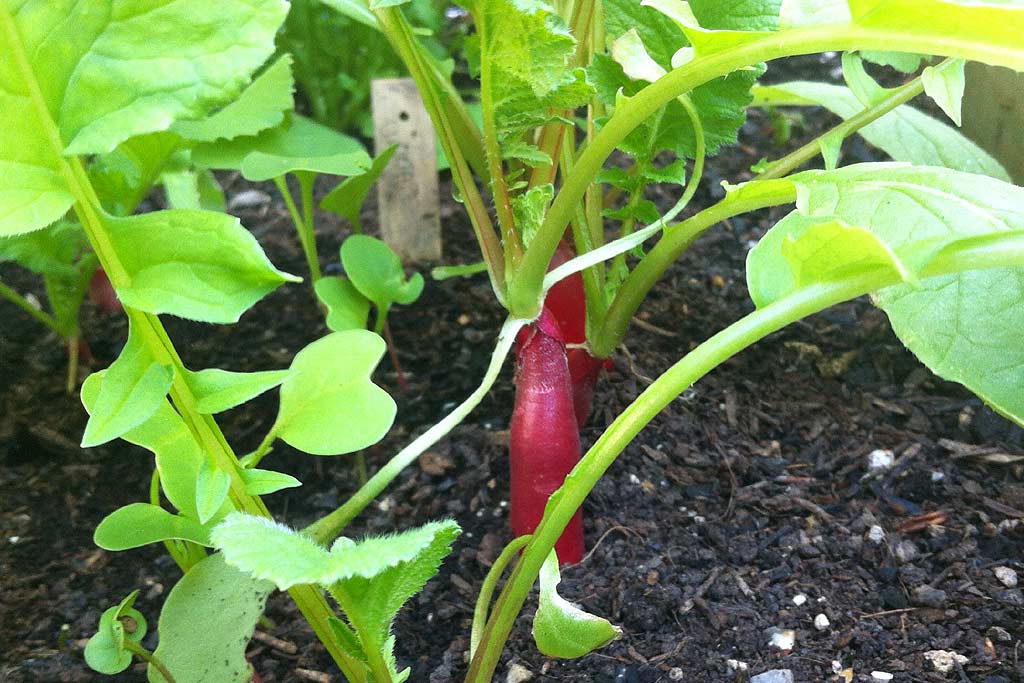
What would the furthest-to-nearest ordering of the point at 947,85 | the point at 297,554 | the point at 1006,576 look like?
the point at 1006,576 < the point at 947,85 < the point at 297,554

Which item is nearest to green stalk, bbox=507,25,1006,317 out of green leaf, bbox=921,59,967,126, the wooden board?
green leaf, bbox=921,59,967,126

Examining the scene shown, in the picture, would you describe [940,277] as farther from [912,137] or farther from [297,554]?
[297,554]

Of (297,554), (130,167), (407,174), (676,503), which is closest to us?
(297,554)

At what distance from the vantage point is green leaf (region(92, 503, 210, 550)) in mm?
733

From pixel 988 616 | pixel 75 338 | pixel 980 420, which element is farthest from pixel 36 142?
pixel 980 420

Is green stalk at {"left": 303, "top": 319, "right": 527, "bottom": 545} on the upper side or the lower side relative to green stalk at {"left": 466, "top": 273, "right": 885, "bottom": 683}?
lower

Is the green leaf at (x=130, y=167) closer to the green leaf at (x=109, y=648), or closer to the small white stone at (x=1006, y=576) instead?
the green leaf at (x=109, y=648)

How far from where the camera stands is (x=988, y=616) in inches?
32.1

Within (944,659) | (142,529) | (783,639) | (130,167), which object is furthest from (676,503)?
(130,167)

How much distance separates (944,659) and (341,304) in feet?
2.29

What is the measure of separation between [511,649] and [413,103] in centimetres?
78

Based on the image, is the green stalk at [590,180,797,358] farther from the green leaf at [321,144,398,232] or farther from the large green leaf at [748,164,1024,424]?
the green leaf at [321,144,398,232]

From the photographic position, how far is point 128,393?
24.7 inches

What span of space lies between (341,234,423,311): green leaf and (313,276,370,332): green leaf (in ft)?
0.07
